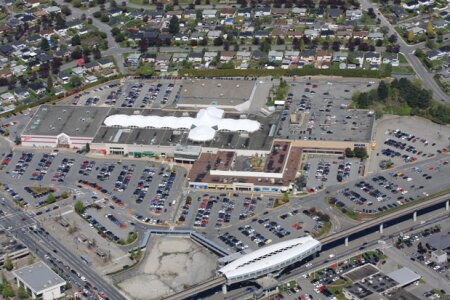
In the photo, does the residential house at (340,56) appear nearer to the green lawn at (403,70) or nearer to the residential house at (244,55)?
the green lawn at (403,70)

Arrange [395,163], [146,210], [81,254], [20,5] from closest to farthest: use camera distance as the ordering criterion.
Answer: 1. [81,254]
2. [146,210]
3. [395,163]
4. [20,5]

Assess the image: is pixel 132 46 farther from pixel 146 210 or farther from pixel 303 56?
pixel 146 210

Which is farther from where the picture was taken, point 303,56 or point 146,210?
point 303,56

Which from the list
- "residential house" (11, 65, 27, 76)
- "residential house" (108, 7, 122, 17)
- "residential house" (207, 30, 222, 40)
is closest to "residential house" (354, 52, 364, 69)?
"residential house" (207, 30, 222, 40)

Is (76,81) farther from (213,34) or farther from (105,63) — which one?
(213,34)

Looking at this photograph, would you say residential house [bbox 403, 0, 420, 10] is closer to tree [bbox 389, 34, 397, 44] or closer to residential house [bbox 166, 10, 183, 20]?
tree [bbox 389, 34, 397, 44]

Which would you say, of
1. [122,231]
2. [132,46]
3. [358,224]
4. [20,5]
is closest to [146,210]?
[122,231]
